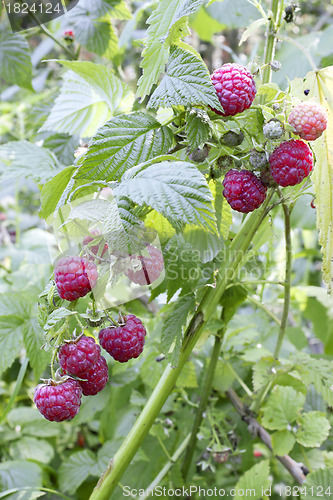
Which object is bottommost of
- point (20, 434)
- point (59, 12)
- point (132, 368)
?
point (20, 434)

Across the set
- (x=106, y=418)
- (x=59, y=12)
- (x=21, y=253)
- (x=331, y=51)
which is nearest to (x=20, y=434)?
(x=106, y=418)

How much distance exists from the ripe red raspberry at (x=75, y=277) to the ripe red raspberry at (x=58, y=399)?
0.09 metres

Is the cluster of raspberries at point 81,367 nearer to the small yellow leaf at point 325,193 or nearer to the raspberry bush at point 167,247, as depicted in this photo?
the raspberry bush at point 167,247

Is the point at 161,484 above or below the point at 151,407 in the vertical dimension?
below

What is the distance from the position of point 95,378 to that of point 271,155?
0.29 m

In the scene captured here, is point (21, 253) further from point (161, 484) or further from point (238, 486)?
point (238, 486)

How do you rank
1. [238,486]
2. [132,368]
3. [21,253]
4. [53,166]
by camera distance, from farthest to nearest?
[21,253]
[132,368]
[53,166]
[238,486]

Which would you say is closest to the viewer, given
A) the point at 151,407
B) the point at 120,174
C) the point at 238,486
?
the point at 120,174

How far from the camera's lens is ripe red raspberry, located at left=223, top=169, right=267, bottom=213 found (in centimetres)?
48

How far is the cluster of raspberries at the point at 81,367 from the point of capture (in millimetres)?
460

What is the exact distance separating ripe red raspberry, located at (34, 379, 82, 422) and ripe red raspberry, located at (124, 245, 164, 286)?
0.41 feet

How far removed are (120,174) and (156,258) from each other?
95 millimetres

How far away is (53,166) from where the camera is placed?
854mm

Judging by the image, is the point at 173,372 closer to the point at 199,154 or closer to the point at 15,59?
the point at 199,154
